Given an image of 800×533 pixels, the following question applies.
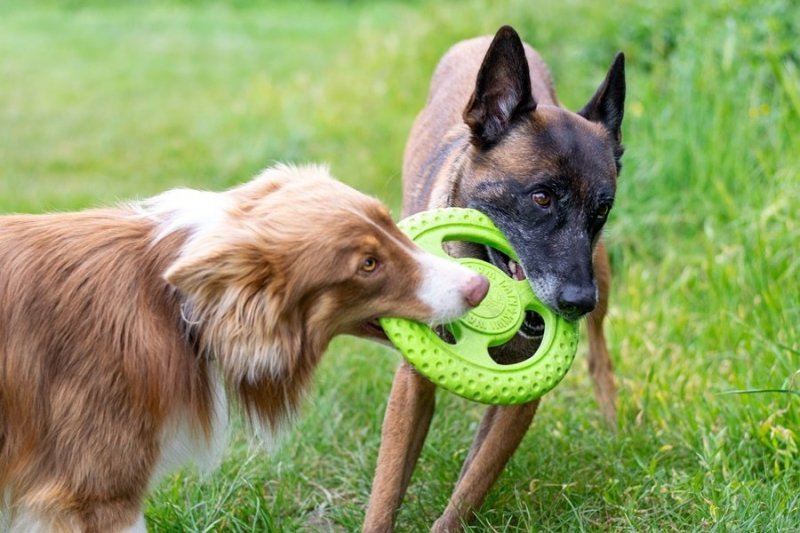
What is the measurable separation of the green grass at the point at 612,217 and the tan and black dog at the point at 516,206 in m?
0.26

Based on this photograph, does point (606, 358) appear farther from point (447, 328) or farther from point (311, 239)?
point (311, 239)

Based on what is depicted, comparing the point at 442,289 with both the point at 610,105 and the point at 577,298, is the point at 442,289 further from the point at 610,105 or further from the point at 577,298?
the point at 610,105

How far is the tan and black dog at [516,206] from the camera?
172 inches

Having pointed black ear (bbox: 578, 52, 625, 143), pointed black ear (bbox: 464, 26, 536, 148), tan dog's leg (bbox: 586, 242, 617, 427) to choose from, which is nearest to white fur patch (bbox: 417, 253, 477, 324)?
pointed black ear (bbox: 464, 26, 536, 148)

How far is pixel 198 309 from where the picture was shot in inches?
141

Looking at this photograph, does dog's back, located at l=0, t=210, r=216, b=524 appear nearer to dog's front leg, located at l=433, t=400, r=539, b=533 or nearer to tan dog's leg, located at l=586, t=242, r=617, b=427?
dog's front leg, located at l=433, t=400, r=539, b=533

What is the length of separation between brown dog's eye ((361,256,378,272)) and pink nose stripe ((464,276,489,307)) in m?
0.32

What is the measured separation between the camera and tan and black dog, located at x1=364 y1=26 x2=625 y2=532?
4359 millimetres

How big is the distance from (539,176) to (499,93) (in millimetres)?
457

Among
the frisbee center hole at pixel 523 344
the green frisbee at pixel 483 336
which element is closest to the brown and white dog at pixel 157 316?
the green frisbee at pixel 483 336

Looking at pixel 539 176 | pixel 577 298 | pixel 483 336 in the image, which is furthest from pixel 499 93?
pixel 483 336

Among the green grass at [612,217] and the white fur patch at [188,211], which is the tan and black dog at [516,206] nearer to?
the green grass at [612,217]

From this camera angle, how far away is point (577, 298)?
419 centimetres

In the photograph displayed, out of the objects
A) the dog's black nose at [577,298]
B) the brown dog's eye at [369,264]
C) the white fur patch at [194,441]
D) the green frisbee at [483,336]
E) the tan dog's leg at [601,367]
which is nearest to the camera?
the brown dog's eye at [369,264]
